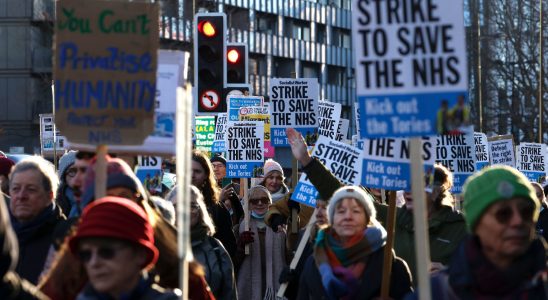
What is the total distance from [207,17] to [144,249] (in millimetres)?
12663

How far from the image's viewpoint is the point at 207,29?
18250mm

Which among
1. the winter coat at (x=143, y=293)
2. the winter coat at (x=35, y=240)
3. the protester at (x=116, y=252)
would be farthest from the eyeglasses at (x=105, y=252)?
the winter coat at (x=35, y=240)

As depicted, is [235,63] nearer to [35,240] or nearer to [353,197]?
[353,197]

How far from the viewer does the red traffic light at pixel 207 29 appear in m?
18.2

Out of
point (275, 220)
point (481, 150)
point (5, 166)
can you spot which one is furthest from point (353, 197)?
point (481, 150)

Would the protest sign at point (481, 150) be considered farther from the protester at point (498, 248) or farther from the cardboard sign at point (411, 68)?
the protester at point (498, 248)

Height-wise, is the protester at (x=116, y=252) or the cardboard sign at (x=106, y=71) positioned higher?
the cardboard sign at (x=106, y=71)

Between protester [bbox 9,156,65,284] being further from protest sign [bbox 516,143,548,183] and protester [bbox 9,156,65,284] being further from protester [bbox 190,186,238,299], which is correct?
protest sign [bbox 516,143,548,183]

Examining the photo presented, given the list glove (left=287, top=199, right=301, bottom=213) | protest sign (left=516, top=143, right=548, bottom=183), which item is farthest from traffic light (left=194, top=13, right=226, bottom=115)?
protest sign (left=516, top=143, right=548, bottom=183)

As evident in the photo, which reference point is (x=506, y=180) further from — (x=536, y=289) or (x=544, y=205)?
(x=544, y=205)

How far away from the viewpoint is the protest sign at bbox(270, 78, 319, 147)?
1666 cm

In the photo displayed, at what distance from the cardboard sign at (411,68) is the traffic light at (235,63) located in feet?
39.7

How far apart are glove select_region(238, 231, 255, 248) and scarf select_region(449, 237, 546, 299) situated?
814 centimetres

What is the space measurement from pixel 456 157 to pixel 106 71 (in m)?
7.79
